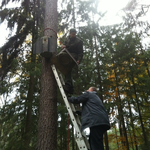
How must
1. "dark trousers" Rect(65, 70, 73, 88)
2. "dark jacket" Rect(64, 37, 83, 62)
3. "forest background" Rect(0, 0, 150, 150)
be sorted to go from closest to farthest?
"dark trousers" Rect(65, 70, 73, 88), "dark jacket" Rect(64, 37, 83, 62), "forest background" Rect(0, 0, 150, 150)

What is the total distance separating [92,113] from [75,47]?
2.15 m

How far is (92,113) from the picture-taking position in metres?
2.80

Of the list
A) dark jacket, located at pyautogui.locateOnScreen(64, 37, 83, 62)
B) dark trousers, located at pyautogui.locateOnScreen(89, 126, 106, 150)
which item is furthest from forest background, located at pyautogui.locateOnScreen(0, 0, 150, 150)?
dark trousers, located at pyautogui.locateOnScreen(89, 126, 106, 150)

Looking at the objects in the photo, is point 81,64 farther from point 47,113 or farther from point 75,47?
point 47,113

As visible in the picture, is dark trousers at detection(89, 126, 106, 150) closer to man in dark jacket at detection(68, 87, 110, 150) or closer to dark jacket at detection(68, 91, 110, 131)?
man in dark jacket at detection(68, 87, 110, 150)

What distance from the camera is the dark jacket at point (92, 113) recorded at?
2700 millimetres

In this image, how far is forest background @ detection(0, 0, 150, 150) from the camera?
22.9 feet

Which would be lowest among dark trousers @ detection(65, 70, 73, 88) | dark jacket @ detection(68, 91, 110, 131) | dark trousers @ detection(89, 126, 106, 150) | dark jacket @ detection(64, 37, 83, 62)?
dark trousers @ detection(89, 126, 106, 150)

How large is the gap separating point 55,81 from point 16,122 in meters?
5.05

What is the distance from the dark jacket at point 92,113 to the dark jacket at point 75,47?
4.89ft

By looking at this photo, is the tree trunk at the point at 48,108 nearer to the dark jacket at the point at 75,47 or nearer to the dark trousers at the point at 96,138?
the dark jacket at the point at 75,47

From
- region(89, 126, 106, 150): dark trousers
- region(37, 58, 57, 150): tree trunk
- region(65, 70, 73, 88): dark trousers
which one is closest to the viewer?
region(89, 126, 106, 150): dark trousers

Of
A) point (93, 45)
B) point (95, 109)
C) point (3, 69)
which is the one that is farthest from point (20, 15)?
point (95, 109)

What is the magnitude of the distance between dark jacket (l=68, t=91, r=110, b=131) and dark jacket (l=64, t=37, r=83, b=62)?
149 centimetres
